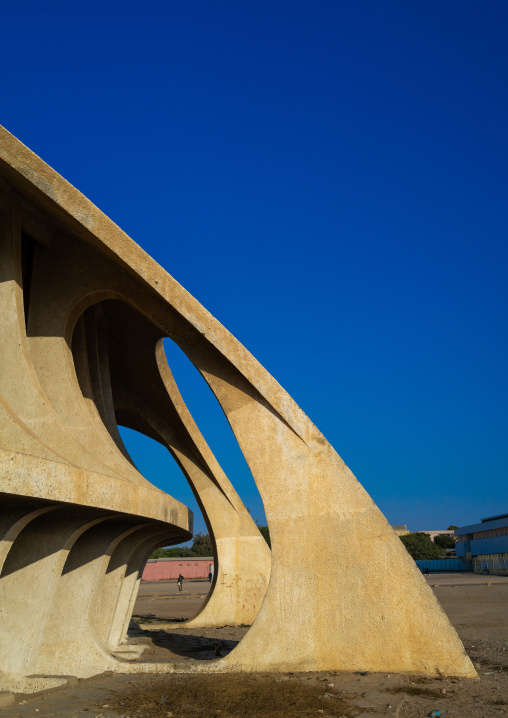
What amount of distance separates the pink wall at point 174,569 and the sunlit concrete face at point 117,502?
175ft

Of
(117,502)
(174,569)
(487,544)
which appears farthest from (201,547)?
(117,502)

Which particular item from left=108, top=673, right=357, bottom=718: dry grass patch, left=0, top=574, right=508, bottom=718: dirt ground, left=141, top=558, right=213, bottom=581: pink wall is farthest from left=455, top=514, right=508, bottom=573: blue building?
left=108, top=673, right=357, bottom=718: dry grass patch

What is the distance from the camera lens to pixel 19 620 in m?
8.62

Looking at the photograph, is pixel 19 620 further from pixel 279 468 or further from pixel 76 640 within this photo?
pixel 279 468

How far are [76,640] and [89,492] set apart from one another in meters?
3.04

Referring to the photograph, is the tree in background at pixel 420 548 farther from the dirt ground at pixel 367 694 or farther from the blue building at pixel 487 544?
the dirt ground at pixel 367 694

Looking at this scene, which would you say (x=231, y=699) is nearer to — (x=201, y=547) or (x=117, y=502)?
(x=117, y=502)

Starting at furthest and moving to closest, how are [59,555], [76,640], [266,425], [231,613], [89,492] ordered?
[231,613], [266,425], [76,640], [59,555], [89,492]

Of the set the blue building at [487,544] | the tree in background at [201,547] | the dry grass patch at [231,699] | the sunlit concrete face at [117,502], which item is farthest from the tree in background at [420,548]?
the dry grass patch at [231,699]

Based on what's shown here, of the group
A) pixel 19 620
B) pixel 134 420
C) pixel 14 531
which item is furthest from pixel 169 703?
pixel 134 420

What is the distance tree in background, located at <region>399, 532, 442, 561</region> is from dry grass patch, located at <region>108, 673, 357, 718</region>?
71.6 meters

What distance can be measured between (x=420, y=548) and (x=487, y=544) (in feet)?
58.9

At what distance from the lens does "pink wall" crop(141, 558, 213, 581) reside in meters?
62.1

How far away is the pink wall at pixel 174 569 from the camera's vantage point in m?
62.1
